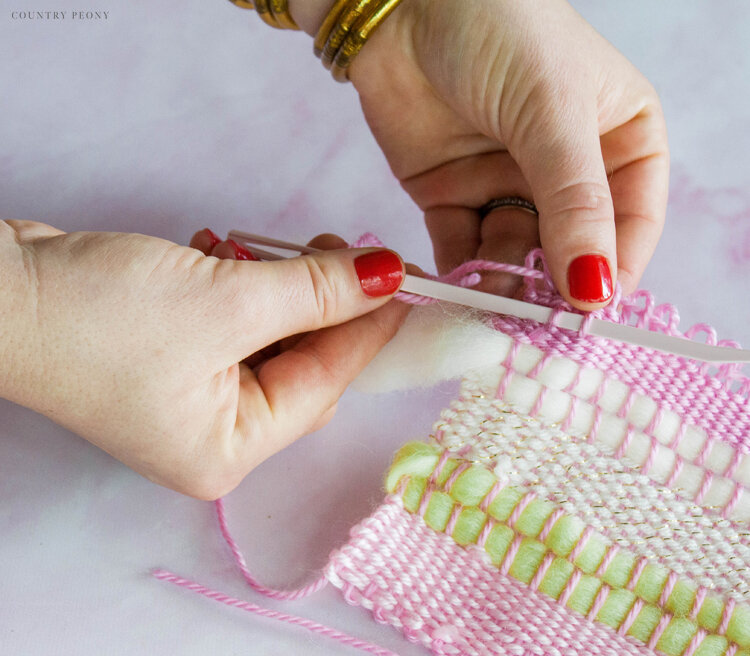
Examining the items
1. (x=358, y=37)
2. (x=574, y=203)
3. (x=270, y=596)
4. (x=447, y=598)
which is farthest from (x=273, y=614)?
(x=358, y=37)

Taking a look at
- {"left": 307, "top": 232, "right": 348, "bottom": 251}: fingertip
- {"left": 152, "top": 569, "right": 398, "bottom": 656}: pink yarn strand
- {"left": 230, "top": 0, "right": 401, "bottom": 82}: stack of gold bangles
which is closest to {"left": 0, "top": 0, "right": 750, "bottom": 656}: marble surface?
{"left": 152, "top": 569, "right": 398, "bottom": 656}: pink yarn strand

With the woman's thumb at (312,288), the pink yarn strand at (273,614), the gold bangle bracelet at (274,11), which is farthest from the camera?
the gold bangle bracelet at (274,11)

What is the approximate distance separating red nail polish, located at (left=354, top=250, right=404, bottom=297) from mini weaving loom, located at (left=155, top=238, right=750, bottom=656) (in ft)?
0.38

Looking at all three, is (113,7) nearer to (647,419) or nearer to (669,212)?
(669,212)

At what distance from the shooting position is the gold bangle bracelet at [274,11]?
120 centimetres

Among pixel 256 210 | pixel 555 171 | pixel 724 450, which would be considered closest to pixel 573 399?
pixel 724 450

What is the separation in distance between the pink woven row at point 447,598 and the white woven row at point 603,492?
12 cm

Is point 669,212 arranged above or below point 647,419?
above

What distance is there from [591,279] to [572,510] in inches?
12.2

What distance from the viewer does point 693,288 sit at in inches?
50.1

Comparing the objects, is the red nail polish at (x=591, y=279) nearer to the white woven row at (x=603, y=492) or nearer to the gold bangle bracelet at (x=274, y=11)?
the white woven row at (x=603, y=492)

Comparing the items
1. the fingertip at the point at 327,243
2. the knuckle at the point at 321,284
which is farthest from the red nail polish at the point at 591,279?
the fingertip at the point at 327,243

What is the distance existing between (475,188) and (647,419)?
530 mm

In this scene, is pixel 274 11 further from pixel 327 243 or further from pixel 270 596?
pixel 270 596
